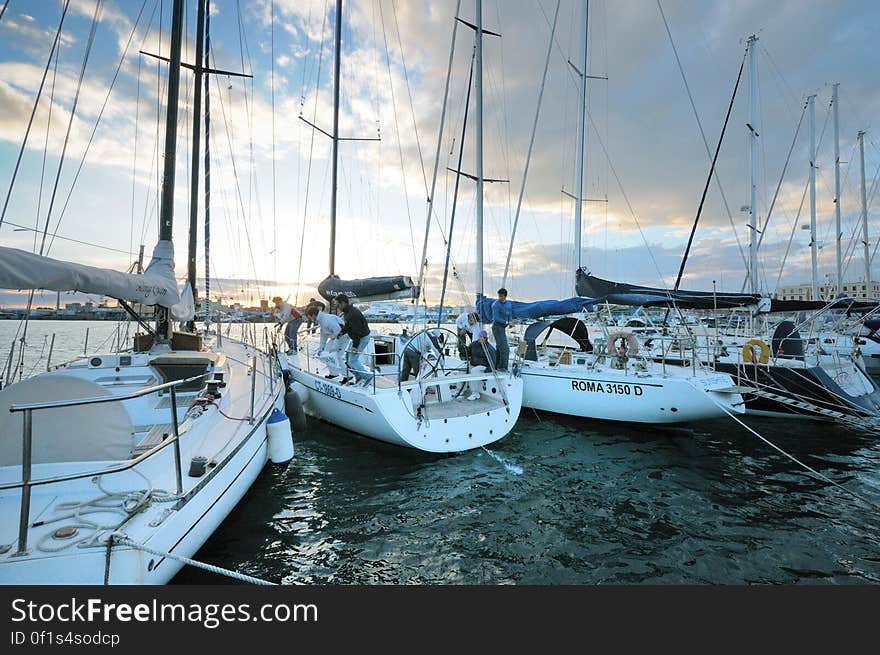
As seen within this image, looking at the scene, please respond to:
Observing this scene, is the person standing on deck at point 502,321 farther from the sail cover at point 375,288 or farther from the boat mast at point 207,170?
the boat mast at point 207,170

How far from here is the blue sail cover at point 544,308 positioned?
9781 mm

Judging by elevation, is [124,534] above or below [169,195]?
below

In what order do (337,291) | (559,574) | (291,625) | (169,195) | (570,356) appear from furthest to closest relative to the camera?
(337,291) → (570,356) → (169,195) → (559,574) → (291,625)

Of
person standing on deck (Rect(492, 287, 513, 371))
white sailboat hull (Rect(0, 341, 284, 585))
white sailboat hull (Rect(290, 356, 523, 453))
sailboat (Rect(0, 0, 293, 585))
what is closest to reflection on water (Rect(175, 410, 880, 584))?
white sailboat hull (Rect(290, 356, 523, 453))

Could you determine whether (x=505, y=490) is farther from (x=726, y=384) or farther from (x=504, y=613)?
(x=726, y=384)

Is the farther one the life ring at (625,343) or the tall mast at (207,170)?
the tall mast at (207,170)

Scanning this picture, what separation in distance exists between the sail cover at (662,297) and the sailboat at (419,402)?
4393mm

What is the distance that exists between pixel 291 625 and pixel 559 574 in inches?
95.6

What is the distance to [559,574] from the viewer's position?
367 cm

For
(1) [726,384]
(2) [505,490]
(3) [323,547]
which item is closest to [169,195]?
(3) [323,547]

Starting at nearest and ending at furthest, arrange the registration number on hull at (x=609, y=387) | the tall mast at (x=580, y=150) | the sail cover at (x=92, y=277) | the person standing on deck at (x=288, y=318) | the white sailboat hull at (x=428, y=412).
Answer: the sail cover at (x=92, y=277)
the white sailboat hull at (x=428, y=412)
the registration number on hull at (x=609, y=387)
the person standing on deck at (x=288, y=318)
the tall mast at (x=580, y=150)

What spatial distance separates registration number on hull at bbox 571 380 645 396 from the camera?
828 cm
